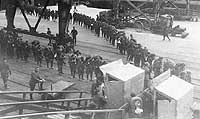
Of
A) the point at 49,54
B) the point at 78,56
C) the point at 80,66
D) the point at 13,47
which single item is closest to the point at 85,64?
the point at 80,66

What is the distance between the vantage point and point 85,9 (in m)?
42.3

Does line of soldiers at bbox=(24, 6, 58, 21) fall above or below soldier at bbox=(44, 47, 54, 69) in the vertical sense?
above

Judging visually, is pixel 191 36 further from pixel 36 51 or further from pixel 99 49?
pixel 36 51

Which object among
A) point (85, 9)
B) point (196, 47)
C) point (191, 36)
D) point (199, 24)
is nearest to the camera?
point (196, 47)

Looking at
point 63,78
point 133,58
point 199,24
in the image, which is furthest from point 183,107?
point 199,24

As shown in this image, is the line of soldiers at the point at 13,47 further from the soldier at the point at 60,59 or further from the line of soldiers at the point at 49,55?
the soldier at the point at 60,59

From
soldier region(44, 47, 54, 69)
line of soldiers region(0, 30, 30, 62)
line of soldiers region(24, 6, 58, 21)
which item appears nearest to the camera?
soldier region(44, 47, 54, 69)

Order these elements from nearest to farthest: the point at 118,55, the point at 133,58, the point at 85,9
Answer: the point at 133,58
the point at 118,55
the point at 85,9

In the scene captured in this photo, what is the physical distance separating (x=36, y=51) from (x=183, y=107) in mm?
10316

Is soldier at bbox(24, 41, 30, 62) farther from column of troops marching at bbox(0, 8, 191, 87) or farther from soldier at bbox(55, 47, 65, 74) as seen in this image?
soldier at bbox(55, 47, 65, 74)

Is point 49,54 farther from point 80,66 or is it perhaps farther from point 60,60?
point 80,66

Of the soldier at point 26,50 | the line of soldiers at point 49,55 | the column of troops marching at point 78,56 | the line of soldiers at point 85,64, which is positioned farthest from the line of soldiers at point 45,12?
the line of soldiers at point 85,64

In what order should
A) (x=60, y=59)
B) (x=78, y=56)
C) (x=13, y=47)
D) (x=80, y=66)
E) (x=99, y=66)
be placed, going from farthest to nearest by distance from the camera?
(x=13, y=47)
(x=60, y=59)
(x=78, y=56)
(x=80, y=66)
(x=99, y=66)

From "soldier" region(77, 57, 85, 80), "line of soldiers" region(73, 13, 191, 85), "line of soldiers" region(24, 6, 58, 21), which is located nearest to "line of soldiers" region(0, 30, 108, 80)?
"soldier" region(77, 57, 85, 80)
